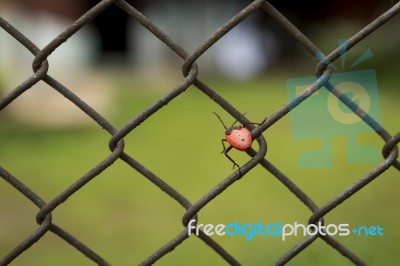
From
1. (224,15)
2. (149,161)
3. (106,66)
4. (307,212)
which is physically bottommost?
(307,212)

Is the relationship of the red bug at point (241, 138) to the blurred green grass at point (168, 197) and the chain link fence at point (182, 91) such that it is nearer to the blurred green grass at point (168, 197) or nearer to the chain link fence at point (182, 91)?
the chain link fence at point (182, 91)

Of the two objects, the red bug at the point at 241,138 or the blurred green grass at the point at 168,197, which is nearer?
the red bug at the point at 241,138

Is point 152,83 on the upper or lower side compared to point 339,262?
upper

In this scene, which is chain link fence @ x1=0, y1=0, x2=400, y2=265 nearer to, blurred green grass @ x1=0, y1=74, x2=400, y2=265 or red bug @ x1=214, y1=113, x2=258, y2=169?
red bug @ x1=214, y1=113, x2=258, y2=169

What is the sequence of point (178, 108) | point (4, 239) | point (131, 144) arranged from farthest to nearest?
point (178, 108)
point (131, 144)
point (4, 239)

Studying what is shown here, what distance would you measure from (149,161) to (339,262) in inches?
A: 115

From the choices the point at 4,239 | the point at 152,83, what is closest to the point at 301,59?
the point at 152,83

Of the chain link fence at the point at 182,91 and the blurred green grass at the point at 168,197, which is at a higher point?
the blurred green grass at the point at 168,197

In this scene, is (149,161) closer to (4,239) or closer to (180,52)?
(4,239)

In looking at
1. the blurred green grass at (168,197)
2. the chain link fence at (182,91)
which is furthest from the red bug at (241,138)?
the blurred green grass at (168,197)

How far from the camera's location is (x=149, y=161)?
5.32 meters

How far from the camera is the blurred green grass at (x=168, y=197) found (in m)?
2.95

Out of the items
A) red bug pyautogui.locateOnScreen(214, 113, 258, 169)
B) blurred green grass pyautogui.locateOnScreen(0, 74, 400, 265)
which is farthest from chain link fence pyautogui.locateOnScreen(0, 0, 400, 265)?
blurred green grass pyautogui.locateOnScreen(0, 74, 400, 265)

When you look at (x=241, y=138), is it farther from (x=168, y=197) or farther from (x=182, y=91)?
(x=168, y=197)
